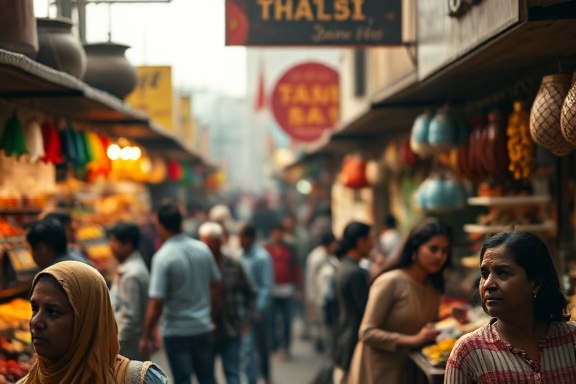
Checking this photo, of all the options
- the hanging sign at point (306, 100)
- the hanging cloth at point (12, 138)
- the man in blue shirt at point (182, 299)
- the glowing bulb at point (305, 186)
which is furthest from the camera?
the glowing bulb at point (305, 186)

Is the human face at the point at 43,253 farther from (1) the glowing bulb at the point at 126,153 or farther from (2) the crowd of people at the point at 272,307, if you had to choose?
(1) the glowing bulb at the point at 126,153

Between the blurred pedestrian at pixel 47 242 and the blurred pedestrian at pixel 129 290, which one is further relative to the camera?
the blurred pedestrian at pixel 129 290

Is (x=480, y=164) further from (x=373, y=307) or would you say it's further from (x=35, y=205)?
(x=35, y=205)

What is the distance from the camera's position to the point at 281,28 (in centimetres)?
852

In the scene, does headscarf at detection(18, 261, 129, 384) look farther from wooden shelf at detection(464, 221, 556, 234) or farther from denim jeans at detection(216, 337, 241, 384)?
denim jeans at detection(216, 337, 241, 384)

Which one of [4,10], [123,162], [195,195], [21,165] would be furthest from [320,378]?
[195,195]

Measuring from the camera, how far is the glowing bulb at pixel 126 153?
41.3 feet

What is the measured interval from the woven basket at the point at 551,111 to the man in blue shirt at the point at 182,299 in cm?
385

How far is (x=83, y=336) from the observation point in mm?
3934

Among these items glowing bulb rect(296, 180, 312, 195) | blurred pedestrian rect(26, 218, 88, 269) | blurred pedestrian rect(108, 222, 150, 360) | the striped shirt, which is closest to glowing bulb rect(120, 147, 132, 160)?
blurred pedestrian rect(108, 222, 150, 360)

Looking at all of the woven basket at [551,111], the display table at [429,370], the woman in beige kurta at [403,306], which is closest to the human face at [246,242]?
the woman in beige kurta at [403,306]

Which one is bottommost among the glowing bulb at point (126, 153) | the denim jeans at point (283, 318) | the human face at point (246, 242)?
the denim jeans at point (283, 318)

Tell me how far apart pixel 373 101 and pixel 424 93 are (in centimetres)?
93

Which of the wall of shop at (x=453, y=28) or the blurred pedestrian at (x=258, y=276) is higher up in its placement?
the wall of shop at (x=453, y=28)
